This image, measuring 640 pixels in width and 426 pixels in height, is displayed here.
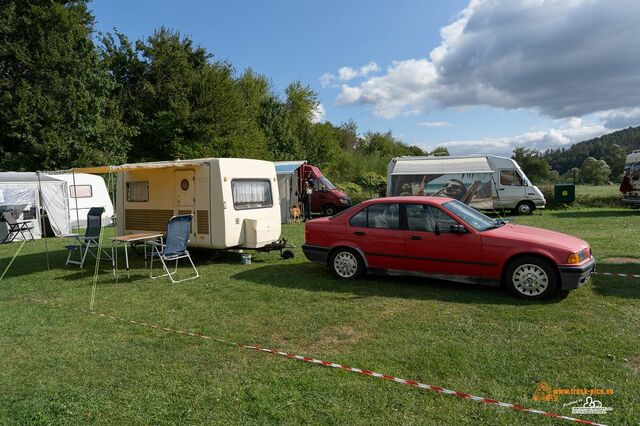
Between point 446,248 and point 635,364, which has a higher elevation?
point 446,248

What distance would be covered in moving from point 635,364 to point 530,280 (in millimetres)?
2119

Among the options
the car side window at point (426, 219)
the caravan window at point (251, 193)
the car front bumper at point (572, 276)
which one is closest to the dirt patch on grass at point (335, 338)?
the car side window at point (426, 219)

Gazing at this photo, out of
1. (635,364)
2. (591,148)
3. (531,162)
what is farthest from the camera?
(591,148)

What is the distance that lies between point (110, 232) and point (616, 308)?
16191mm

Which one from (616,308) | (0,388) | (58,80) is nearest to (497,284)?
(616,308)

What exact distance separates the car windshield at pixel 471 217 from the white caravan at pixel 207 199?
13.8ft

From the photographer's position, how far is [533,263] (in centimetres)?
629

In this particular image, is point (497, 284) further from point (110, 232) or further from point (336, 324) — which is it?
point (110, 232)

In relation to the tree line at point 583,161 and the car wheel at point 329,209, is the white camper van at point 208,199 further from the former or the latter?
the tree line at point 583,161

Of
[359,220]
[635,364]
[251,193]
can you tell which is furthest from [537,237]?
[251,193]

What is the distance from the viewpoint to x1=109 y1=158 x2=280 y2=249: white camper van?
9.33 meters

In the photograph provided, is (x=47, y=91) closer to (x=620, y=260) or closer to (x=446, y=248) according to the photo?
(x=446, y=248)

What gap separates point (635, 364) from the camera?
4227mm

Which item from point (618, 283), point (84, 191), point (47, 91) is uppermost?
point (47, 91)
